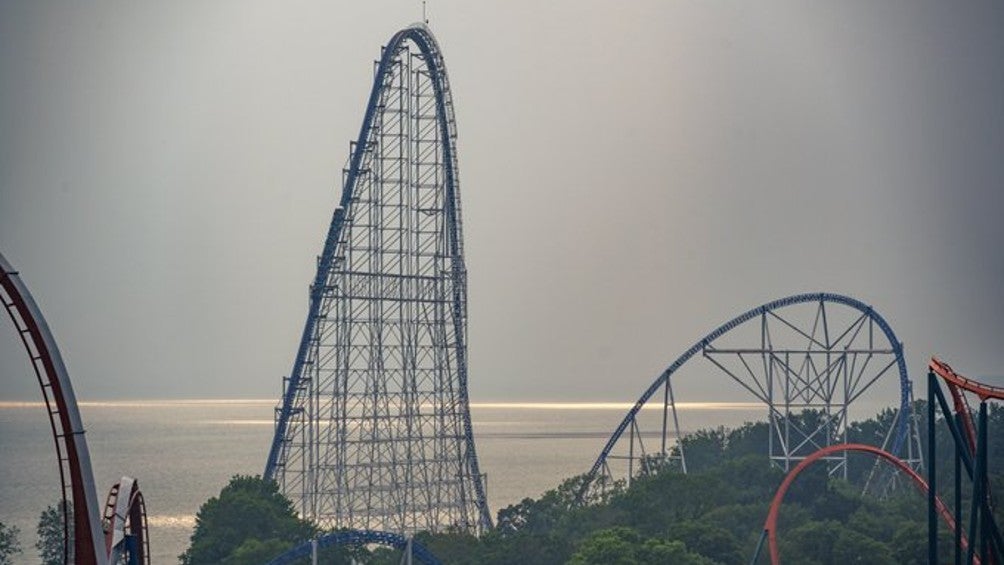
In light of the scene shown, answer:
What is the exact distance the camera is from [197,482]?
188750 millimetres

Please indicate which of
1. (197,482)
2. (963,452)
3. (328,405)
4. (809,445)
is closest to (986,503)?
(963,452)

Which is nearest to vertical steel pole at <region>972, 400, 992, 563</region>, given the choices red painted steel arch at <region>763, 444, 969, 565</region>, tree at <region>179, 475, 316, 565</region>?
red painted steel arch at <region>763, 444, 969, 565</region>

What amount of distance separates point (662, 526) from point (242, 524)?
15.9m

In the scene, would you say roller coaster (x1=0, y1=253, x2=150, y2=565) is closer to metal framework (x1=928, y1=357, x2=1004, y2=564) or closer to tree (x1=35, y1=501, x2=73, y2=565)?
metal framework (x1=928, y1=357, x2=1004, y2=564)

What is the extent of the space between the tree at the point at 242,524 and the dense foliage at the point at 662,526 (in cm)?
4

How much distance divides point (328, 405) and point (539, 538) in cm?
870

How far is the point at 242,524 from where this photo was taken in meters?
60.9

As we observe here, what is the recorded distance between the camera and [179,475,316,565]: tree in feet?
196

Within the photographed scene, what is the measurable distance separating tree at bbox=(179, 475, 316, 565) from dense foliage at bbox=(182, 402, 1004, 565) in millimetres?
42

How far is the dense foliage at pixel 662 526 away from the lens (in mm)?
58031

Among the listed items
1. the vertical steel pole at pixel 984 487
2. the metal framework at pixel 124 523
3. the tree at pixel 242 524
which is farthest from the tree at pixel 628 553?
the metal framework at pixel 124 523

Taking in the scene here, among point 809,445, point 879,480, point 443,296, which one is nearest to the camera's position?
point 443,296

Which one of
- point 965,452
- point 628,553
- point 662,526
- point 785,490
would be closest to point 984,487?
point 965,452

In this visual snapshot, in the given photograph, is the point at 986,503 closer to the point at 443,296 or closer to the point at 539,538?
the point at 539,538
